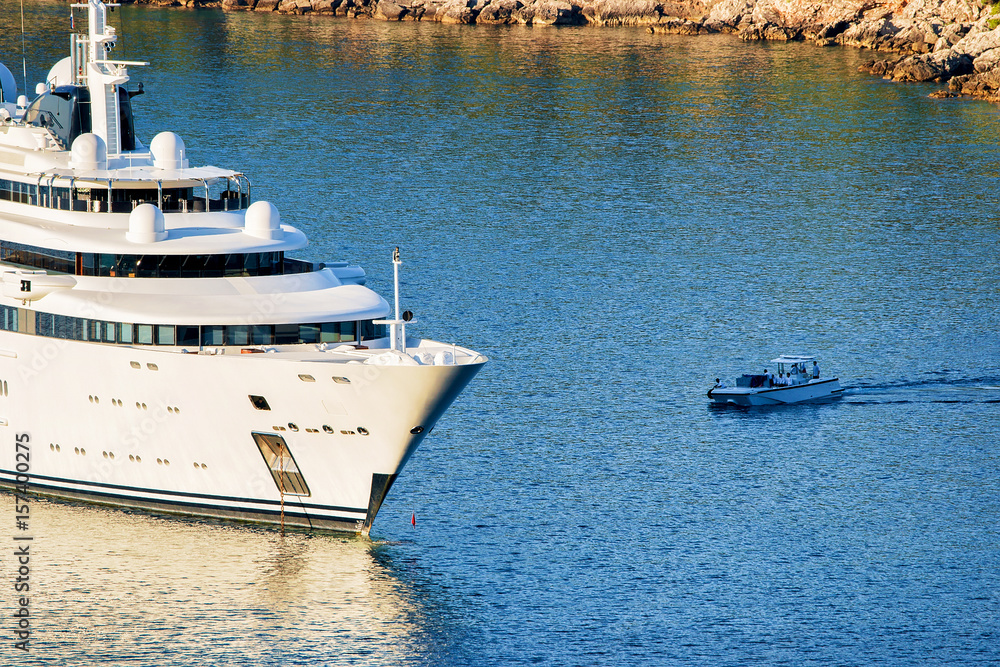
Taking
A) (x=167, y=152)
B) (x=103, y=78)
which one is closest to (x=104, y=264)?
(x=167, y=152)

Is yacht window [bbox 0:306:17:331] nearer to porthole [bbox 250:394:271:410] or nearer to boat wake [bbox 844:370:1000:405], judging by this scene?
porthole [bbox 250:394:271:410]

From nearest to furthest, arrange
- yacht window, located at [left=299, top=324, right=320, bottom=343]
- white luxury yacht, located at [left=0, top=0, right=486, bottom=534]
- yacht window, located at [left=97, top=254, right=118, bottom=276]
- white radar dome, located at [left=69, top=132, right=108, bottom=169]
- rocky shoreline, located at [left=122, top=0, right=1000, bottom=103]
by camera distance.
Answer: white luxury yacht, located at [left=0, top=0, right=486, bottom=534] → yacht window, located at [left=299, top=324, right=320, bottom=343] → yacht window, located at [left=97, top=254, right=118, bottom=276] → white radar dome, located at [left=69, top=132, right=108, bottom=169] → rocky shoreline, located at [left=122, top=0, right=1000, bottom=103]

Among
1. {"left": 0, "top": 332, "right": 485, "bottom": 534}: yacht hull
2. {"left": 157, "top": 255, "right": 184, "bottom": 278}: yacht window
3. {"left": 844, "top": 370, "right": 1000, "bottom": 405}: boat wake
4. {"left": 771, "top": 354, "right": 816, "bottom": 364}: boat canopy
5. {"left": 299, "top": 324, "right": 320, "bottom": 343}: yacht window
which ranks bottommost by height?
{"left": 844, "top": 370, "right": 1000, "bottom": 405}: boat wake

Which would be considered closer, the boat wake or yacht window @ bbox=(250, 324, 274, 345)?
yacht window @ bbox=(250, 324, 274, 345)

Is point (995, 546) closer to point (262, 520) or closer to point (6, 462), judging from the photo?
point (262, 520)

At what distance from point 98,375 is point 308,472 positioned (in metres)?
5.41

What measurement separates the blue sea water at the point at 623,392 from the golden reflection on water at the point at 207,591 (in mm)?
76

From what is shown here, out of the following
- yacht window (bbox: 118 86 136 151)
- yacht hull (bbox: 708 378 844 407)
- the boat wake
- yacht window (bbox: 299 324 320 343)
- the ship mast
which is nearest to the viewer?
yacht window (bbox: 299 324 320 343)

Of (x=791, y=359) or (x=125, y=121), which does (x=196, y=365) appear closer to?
(x=125, y=121)

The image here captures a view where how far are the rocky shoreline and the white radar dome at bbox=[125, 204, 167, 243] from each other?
75.0 metres

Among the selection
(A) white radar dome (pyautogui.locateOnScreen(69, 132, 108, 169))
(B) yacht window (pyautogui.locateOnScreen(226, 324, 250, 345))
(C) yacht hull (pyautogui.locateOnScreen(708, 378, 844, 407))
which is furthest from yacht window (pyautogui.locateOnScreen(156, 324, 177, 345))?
(C) yacht hull (pyautogui.locateOnScreen(708, 378, 844, 407))

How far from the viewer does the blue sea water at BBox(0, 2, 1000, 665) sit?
100ft

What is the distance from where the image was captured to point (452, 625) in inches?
1196

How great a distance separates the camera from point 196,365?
32219 millimetres
